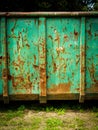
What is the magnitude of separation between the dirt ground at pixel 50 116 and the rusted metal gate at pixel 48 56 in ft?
0.86

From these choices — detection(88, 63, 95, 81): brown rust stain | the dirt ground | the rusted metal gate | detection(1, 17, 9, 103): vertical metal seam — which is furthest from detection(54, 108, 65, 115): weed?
detection(1, 17, 9, 103): vertical metal seam

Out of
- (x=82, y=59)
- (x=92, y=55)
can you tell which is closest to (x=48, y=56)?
(x=82, y=59)

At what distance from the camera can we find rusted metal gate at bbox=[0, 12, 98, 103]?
512 cm

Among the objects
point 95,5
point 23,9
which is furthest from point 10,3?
point 95,5

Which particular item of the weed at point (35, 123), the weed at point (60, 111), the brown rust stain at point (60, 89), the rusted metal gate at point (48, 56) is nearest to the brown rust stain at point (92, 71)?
the rusted metal gate at point (48, 56)

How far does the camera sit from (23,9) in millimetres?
13500

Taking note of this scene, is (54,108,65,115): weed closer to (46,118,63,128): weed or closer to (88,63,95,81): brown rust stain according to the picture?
(46,118,63,128): weed

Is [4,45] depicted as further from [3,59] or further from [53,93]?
[53,93]

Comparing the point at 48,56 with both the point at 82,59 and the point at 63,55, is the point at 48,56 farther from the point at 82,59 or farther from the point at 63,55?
the point at 82,59

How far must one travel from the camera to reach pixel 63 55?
205 inches

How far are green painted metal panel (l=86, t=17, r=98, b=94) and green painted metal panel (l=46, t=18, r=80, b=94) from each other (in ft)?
0.62

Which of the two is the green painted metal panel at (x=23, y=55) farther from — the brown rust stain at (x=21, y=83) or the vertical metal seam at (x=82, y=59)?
the vertical metal seam at (x=82, y=59)

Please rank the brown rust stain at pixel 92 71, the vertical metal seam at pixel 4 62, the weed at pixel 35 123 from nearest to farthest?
the weed at pixel 35 123 < the vertical metal seam at pixel 4 62 < the brown rust stain at pixel 92 71

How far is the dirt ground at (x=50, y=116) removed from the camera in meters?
4.55
